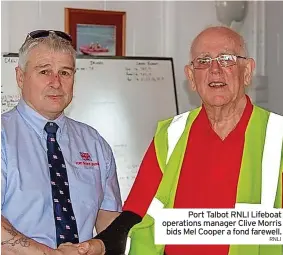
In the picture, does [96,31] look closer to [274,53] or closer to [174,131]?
[274,53]

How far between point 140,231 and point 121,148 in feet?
4.79

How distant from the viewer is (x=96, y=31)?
120 inches

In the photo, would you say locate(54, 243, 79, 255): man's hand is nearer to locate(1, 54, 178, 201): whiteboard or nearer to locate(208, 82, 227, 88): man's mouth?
locate(208, 82, 227, 88): man's mouth

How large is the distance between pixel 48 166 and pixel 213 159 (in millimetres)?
469

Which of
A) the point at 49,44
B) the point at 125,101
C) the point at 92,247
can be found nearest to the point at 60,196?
the point at 92,247

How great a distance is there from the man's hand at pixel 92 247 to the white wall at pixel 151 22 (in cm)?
143

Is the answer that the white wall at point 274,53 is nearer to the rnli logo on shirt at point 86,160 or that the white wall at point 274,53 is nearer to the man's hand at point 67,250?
the rnli logo on shirt at point 86,160

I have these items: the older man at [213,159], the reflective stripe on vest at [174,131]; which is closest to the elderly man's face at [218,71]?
the older man at [213,159]

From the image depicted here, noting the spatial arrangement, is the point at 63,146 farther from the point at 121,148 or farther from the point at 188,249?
the point at 121,148

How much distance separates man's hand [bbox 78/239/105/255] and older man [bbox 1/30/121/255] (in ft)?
0.08

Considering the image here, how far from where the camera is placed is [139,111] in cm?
311

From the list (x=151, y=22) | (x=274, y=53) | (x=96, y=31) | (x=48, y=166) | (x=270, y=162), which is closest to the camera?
(x=270, y=162)

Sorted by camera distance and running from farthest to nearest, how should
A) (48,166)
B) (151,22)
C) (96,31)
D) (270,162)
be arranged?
1. (151,22)
2. (96,31)
3. (48,166)
4. (270,162)

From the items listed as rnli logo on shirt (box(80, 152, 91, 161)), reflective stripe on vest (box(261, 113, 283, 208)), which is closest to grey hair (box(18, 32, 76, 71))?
rnli logo on shirt (box(80, 152, 91, 161))
